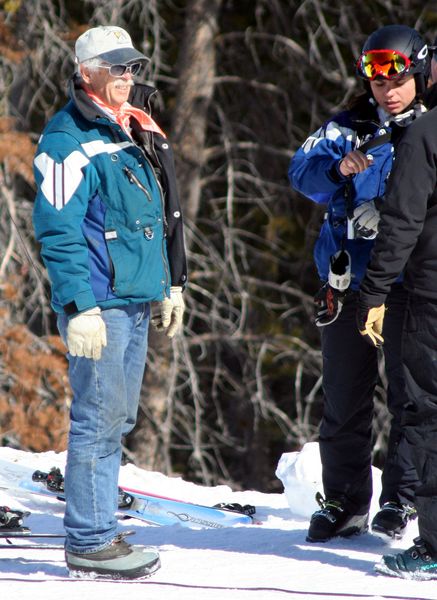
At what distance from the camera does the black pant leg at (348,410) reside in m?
4.23

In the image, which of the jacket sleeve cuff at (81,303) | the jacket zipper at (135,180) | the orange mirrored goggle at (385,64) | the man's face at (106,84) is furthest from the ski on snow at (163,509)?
the orange mirrored goggle at (385,64)

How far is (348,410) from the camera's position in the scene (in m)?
4.29

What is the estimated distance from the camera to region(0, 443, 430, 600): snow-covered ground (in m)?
3.62

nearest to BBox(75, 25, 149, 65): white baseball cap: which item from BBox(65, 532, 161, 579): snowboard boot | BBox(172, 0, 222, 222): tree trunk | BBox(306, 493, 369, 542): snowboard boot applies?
BBox(65, 532, 161, 579): snowboard boot

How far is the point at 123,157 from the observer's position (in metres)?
3.69

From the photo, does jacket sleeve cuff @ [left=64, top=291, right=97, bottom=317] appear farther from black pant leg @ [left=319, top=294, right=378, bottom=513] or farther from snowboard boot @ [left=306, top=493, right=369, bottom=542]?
snowboard boot @ [left=306, top=493, right=369, bottom=542]

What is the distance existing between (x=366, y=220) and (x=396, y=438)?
1.00 metres

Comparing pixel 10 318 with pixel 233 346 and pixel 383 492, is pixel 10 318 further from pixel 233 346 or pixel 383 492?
pixel 383 492

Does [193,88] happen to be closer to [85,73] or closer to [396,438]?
[396,438]

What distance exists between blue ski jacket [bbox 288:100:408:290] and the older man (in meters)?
0.68

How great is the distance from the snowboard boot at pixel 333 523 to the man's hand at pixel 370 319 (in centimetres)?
90

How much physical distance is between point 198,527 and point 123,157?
2244mm

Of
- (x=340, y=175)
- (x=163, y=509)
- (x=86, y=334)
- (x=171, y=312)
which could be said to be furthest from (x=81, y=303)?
(x=163, y=509)

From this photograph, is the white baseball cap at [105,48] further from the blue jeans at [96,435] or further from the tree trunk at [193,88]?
the tree trunk at [193,88]
